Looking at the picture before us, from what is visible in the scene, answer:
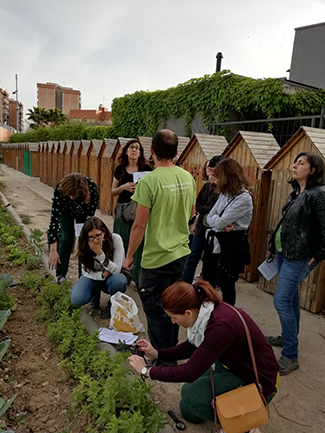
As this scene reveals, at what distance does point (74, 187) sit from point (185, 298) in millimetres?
2532

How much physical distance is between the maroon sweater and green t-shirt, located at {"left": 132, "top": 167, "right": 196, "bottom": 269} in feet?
2.63

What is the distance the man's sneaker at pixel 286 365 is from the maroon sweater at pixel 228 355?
0.95m

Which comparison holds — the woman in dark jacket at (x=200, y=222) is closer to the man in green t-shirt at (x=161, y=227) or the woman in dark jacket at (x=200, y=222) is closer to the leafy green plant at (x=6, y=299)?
the man in green t-shirt at (x=161, y=227)

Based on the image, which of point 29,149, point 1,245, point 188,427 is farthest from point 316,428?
point 29,149

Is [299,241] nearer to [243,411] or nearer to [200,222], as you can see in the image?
[243,411]

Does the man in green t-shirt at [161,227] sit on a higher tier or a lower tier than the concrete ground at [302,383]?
higher

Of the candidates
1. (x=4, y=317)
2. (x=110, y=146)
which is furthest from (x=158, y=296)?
(x=110, y=146)

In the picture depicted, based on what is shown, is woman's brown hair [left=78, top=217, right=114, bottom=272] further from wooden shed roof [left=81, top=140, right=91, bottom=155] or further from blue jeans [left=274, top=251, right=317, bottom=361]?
wooden shed roof [left=81, top=140, right=91, bottom=155]

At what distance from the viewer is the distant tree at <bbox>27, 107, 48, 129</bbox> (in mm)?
48219

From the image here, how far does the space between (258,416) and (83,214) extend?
122 inches

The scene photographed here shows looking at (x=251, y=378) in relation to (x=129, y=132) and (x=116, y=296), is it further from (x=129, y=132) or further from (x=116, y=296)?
(x=129, y=132)

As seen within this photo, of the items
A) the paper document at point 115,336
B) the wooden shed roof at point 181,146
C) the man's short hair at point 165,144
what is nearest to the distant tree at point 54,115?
the wooden shed roof at point 181,146

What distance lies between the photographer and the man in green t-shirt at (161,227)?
2.62m

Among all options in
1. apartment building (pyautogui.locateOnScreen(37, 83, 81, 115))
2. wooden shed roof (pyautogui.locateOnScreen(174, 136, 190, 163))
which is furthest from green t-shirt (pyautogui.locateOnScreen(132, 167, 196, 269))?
apartment building (pyautogui.locateOnScreen(37, 83, 81, 115))
